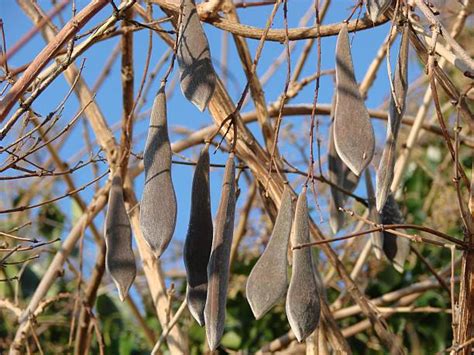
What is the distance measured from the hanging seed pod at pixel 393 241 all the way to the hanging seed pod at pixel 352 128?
1.34 feet

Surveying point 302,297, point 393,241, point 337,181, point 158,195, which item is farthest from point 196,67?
point 393,241

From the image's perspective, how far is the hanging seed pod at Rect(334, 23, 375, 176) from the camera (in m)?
0.79

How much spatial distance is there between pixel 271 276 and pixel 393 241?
44 centimetres

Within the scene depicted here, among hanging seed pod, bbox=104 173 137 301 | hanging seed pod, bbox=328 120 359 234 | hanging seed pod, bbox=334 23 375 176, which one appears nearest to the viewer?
hanging seed pod, bbox=334 23 375 176

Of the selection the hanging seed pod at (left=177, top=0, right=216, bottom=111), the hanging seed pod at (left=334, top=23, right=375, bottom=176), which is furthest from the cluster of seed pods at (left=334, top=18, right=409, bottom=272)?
the hanging seed pod at (left=177, top=0, right=216, bottom=111)

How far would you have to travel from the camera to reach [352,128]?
792 millimetres

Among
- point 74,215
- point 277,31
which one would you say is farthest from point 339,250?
point 277,31

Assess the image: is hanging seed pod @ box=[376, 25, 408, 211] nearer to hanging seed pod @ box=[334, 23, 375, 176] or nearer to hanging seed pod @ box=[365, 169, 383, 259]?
hanging seed pod @ box=[334, 23, 375, 176]

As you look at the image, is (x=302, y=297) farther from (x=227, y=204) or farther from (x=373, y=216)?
(x=373, y=216)

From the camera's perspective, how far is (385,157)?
0.82 metres

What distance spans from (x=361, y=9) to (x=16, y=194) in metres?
1.45

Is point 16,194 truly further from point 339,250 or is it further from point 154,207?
point 154,207

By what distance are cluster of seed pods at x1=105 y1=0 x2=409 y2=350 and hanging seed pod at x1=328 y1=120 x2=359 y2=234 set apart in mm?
274

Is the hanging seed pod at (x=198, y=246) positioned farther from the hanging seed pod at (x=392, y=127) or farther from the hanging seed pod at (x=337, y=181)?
the hanging seed pod at (x=337, y=181)
